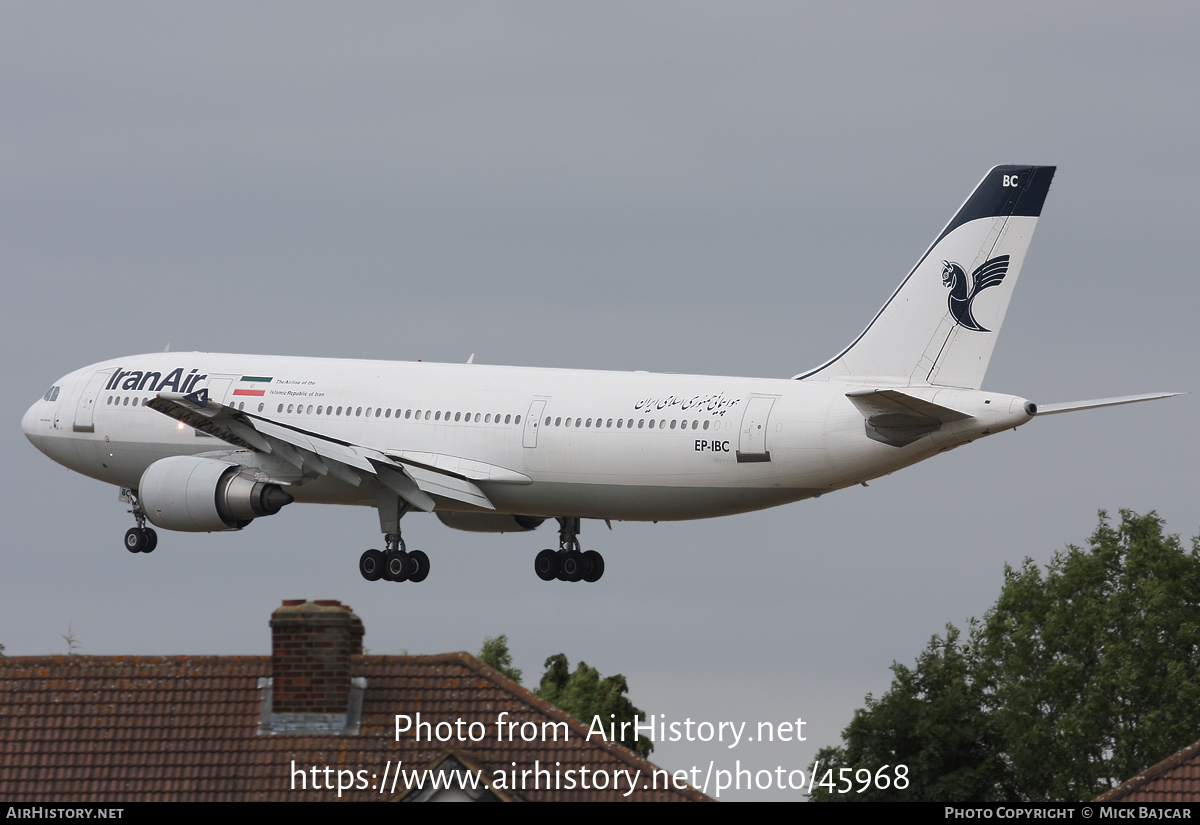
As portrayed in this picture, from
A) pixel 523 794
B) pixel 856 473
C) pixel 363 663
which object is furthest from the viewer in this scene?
pixel 856 473

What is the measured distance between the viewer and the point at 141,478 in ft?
212

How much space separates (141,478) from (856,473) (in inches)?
774

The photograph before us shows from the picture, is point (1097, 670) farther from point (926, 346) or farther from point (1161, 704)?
point (926, 346)

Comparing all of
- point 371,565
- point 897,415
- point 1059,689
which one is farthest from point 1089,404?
point 1059,689

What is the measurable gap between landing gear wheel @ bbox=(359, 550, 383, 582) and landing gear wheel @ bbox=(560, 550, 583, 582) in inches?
202

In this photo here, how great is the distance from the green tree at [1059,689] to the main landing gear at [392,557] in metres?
19.9

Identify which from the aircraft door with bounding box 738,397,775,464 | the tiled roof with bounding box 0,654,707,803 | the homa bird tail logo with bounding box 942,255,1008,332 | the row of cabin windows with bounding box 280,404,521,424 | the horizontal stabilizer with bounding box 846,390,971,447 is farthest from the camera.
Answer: the row of cabin windows with bounding box 280,404,521,424

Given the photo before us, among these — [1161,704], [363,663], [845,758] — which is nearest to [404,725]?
[363,663]

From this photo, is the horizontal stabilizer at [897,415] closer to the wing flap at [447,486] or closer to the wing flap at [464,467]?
the wing flap at [464,467]

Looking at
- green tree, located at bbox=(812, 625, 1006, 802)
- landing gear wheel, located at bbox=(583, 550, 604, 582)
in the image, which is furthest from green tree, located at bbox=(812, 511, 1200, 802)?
landing gear wheel, located at bbox=(583, 550, 604, 582)

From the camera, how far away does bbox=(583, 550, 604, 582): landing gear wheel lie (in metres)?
66.1

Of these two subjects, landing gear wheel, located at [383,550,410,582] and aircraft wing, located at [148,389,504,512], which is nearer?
aircraft wing, located at [148,389,504,512]

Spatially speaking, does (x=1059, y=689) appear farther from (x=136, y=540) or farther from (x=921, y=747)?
(x=136, y=540)

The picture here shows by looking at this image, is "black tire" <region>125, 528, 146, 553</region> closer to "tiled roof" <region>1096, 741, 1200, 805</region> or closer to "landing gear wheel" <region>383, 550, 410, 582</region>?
"landing gear wheel" <region>383, 550, 410, 582</region>
